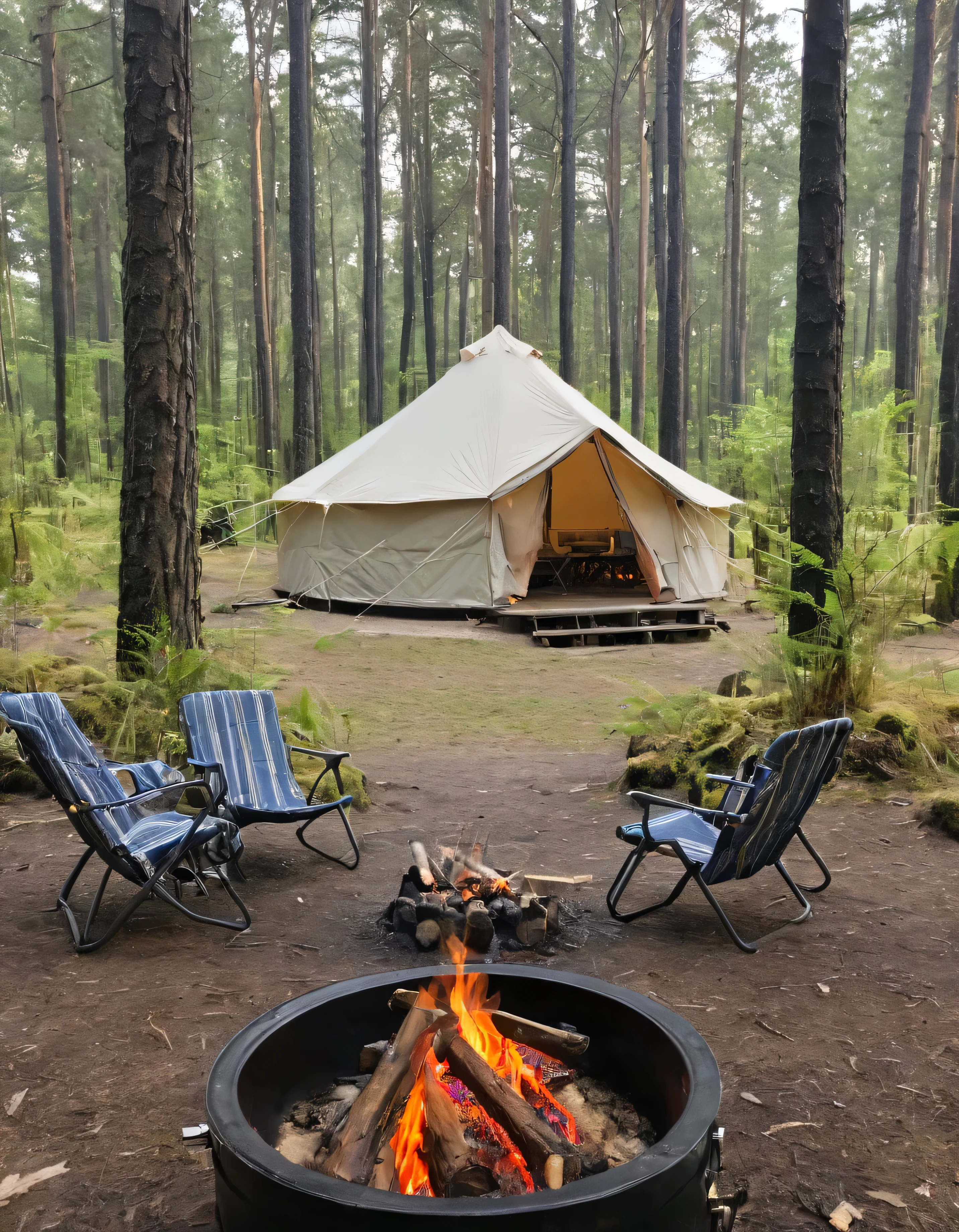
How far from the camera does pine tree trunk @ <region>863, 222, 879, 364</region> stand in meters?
35.6

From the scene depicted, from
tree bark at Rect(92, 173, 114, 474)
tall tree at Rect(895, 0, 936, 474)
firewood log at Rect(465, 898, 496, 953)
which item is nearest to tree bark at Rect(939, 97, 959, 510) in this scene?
tall tree at Rect(895, 0, 936, 474)

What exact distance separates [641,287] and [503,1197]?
24562 mm

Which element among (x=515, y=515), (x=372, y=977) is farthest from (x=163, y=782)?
(x=515, y=515)

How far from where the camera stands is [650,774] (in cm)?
540

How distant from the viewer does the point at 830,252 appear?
6.24 metres

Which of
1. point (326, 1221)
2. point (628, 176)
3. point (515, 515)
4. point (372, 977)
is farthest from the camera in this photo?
point (628, 176)

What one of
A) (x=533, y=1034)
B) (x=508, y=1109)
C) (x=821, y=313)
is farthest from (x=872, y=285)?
(x=508, y=1109)

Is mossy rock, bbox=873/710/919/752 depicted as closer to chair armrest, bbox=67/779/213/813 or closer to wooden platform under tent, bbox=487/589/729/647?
chair armrest, bbox=67/779/213/813

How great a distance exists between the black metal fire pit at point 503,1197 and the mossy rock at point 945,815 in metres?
3.06

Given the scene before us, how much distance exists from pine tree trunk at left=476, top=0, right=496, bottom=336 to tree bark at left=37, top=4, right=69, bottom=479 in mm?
8448

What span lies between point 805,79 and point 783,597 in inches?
132

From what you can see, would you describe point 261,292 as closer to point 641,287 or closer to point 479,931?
point 641,287

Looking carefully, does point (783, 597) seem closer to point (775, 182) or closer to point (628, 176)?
point (628, 176)

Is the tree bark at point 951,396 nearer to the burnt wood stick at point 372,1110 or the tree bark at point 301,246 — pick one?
the tree bark at point 301,246
